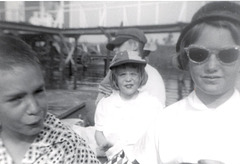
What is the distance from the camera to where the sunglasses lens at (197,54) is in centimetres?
57

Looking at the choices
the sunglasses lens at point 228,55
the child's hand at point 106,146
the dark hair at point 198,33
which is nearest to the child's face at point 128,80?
the child's hand at point 106,146

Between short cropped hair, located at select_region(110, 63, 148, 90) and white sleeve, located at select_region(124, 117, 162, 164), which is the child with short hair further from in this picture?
short cropped hair, located at select_region(110, 63, 148, 90)

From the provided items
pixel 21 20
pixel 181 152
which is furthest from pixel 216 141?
pixel 21 20

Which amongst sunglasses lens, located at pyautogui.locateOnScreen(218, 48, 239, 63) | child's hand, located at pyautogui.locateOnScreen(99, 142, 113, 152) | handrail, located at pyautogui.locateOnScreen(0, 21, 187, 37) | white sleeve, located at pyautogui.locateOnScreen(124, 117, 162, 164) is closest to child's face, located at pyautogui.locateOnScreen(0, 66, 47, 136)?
white sleeve, located at pyautogui.locateOnScreen(124, 117, 162, 164)

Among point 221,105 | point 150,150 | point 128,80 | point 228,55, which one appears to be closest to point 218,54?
point 228,55

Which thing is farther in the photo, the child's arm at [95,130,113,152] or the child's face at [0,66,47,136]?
the child's arm at [95,130,113,152]

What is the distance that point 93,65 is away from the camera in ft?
11.5

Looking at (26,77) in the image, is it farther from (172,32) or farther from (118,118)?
(172,32)

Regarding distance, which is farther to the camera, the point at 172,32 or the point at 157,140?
the point at 172,32

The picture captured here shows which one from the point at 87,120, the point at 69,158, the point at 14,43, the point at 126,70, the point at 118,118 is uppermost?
the point at 14,43

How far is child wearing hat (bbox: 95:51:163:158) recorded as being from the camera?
121 cm

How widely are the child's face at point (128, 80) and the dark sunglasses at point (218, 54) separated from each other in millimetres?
664

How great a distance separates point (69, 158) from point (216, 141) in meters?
0.34

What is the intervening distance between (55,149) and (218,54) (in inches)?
16.9
